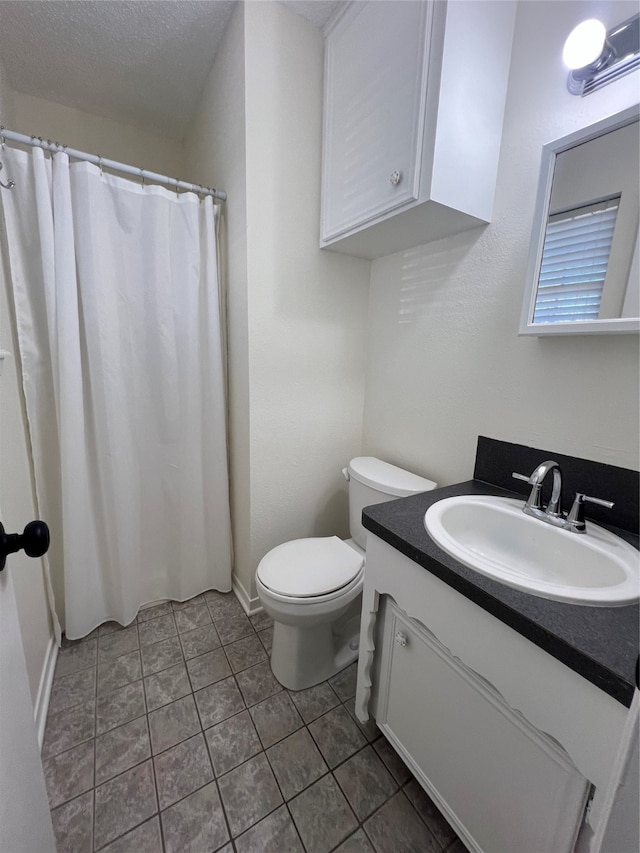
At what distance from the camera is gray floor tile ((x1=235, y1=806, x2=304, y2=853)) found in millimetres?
912

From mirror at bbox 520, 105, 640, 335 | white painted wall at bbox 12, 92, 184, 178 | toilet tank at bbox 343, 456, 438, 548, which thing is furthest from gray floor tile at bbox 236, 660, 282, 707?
white painted wall at bbox 12, 92, 184, 178

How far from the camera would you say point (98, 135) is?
1797 millimetres

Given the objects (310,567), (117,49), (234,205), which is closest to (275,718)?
(310,567)

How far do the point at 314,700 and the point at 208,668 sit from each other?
0.45 metres

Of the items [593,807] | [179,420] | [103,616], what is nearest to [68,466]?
[179,420]

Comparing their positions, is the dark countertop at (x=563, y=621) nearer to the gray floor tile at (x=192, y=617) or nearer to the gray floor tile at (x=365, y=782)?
the gray floor tile at (x=365, y=782)

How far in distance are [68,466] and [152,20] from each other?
1692 millimetres

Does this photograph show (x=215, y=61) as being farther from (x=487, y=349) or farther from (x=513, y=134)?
(x=487, y=349)

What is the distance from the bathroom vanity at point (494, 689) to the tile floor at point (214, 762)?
18 cm

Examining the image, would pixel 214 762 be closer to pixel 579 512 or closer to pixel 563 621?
pixel 563 621

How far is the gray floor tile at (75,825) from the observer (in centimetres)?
90

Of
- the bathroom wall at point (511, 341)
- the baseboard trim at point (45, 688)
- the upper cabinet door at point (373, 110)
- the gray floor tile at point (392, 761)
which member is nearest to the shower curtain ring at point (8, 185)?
the upper cabinet door at point (373, 110)

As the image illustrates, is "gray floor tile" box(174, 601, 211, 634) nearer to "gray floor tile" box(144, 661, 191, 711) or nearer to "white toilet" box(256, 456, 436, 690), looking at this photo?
"gray floor tile" box(144, 661, 191, 711)

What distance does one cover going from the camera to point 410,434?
1.55 m
